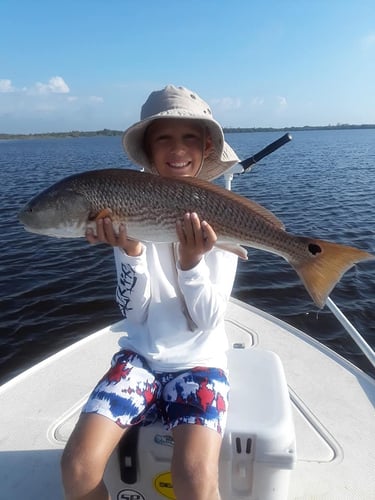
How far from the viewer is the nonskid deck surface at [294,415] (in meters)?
2.94

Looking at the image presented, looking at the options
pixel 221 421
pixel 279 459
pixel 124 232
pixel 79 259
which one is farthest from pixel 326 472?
pixel 79 259

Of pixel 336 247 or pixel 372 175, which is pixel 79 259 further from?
pixel 372 175

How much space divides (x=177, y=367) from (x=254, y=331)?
242 cm

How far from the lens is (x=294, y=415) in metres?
3.57

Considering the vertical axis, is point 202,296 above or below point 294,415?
above

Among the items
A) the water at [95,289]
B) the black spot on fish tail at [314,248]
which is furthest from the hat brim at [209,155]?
the water at [95,289]

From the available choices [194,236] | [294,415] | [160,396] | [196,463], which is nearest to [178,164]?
[194,236]

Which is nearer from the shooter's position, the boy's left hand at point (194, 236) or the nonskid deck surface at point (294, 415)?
the boy's left hand at point (194, 236)

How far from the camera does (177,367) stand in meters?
2.74

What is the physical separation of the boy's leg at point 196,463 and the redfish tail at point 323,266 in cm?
103

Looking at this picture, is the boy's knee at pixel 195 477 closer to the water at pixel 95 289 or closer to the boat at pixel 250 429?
the boat at pixel 250 429

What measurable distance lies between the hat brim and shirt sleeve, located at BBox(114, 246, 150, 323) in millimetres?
799

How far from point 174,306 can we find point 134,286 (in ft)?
1.04

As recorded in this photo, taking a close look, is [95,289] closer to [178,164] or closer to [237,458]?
[178,164]
